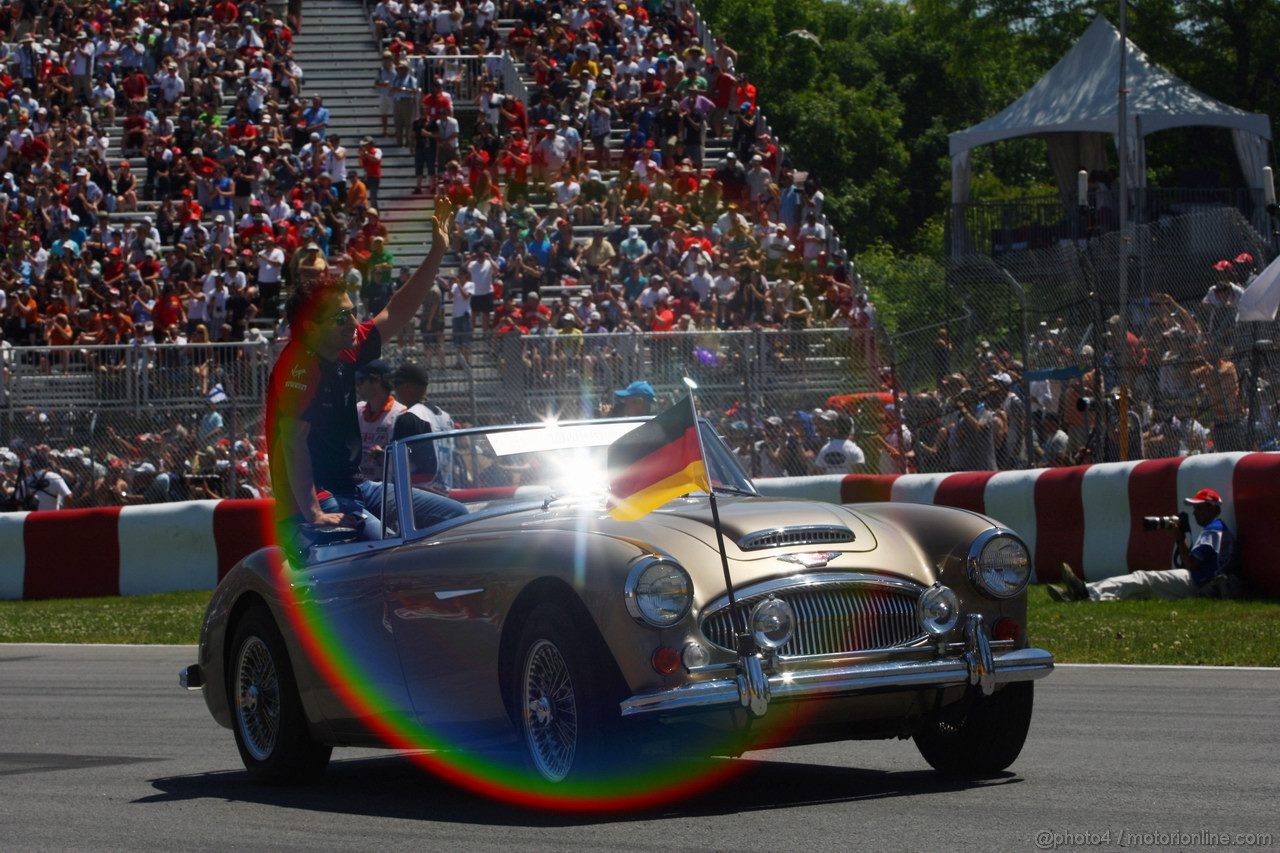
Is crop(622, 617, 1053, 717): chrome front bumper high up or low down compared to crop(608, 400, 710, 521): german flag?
down

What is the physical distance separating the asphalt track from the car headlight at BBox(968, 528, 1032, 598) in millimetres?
643

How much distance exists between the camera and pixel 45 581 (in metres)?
18.8

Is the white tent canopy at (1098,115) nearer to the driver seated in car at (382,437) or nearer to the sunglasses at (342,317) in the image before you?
the driver seated in car at (382,437)

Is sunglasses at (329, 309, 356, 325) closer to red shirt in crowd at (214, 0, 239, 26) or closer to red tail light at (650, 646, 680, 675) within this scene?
red tail light at (650, 646, 680, 675)

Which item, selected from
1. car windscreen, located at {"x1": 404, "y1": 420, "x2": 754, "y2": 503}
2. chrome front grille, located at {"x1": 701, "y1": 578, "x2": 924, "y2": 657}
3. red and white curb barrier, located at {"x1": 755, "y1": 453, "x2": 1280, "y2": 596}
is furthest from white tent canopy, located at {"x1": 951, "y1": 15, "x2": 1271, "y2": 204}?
chrome front grille, located at {"x1": 701, "y1": 578, "x2": 924, "y2": 657}

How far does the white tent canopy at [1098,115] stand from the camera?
26.9 metres

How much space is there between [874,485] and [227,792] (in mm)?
9673

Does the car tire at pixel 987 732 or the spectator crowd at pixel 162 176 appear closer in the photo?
the car tire at pixel 987 732

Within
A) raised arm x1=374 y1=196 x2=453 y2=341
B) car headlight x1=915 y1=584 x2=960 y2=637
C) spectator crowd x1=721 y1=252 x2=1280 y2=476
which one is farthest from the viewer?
spectator crowd x1=721 y1=252 x2=1280 y2=476

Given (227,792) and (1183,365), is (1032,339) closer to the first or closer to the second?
(1183,365)

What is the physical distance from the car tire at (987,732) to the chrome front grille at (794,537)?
0.73 m

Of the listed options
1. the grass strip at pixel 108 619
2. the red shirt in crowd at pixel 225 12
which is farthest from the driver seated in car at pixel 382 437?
Result: the red shirt in crowd at pixel 225 12

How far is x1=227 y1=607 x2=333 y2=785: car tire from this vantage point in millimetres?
7520

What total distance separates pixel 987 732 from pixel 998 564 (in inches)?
22.8
